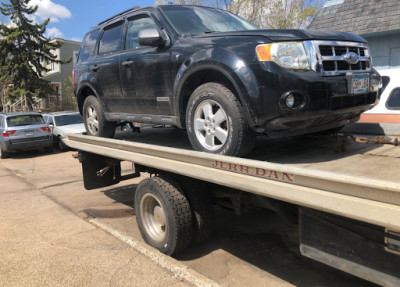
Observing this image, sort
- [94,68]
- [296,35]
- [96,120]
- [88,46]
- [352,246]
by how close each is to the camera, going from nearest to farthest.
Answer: [352,246], [296,35], [94,68], [96,120], [88,46]

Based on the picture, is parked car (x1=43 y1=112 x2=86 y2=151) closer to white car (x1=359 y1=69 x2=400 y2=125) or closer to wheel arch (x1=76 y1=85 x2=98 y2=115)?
wheel arch (x1=76 y1=85 x2=98 y2=115)

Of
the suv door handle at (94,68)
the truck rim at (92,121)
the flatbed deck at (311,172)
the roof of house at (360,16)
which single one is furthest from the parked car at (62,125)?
the flatbed deck at (311,172)

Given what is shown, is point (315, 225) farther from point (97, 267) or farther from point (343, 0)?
point (343, 0)

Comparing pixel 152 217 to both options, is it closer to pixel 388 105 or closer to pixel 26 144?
pixel 388 105

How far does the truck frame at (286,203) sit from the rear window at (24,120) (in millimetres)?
10467

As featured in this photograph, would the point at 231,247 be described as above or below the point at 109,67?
below

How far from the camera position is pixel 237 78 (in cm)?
294

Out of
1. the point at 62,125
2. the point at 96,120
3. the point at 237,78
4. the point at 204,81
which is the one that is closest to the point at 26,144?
the point at 62,125

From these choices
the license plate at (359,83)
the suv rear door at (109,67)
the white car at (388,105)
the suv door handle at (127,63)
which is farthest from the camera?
the suv rear door at (109,67)

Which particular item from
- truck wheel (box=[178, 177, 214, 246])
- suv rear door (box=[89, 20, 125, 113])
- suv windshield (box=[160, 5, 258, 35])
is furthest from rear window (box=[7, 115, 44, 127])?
truck wheel (box=[178, 177, 214, 246])

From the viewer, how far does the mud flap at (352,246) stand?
228 centimetres

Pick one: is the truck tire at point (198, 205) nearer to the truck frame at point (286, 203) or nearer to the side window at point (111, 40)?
the truck frame at point (286, 203)

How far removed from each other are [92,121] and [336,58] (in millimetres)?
3870

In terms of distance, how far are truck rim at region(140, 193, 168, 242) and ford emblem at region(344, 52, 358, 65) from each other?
2481 millimetres
